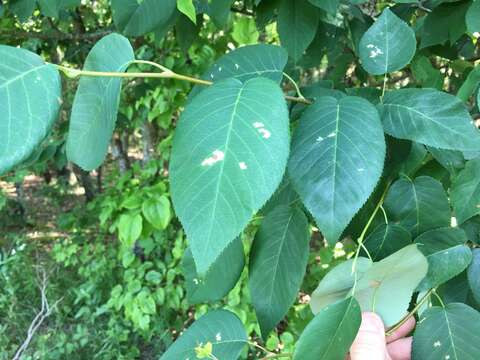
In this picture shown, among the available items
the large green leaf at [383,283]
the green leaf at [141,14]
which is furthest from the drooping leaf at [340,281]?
the green leaf at [141,14]

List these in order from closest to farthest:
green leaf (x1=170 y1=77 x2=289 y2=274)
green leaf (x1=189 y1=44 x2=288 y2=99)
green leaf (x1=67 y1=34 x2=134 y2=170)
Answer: green leaf (x1=170 y1=77 x2=289 y2=274) → green leaf (x1=67 y1=34 x2=134 y2=170) → green leaf (x1=189 y1=44 x2=288 y2=99)

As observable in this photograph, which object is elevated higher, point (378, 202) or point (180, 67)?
point (378, 202)

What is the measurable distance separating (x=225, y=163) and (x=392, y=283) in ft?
0.92

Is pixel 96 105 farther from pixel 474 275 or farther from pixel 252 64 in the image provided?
pixel 474 275

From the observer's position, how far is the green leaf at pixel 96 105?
0.53 metres

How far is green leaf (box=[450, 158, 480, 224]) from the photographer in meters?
0.66

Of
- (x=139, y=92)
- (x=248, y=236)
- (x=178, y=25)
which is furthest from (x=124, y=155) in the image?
(x=178, y=25)

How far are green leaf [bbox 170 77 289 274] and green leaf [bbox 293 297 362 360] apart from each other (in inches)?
6.4

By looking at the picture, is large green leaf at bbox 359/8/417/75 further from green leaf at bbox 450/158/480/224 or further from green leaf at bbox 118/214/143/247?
green leaf at bbox 118/214/143/247

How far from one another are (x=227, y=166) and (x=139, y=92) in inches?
67.7

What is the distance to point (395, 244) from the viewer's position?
640 millimetres

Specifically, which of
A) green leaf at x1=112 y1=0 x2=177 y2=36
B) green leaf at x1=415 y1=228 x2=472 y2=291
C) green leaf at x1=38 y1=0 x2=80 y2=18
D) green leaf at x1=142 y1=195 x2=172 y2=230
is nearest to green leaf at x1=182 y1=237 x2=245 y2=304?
green leaf at x1=415 y1=228 x2=472 y2=291

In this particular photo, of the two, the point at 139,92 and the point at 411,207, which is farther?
the point at 139,92

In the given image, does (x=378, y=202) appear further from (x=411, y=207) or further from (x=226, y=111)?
(x=226, y=111)
